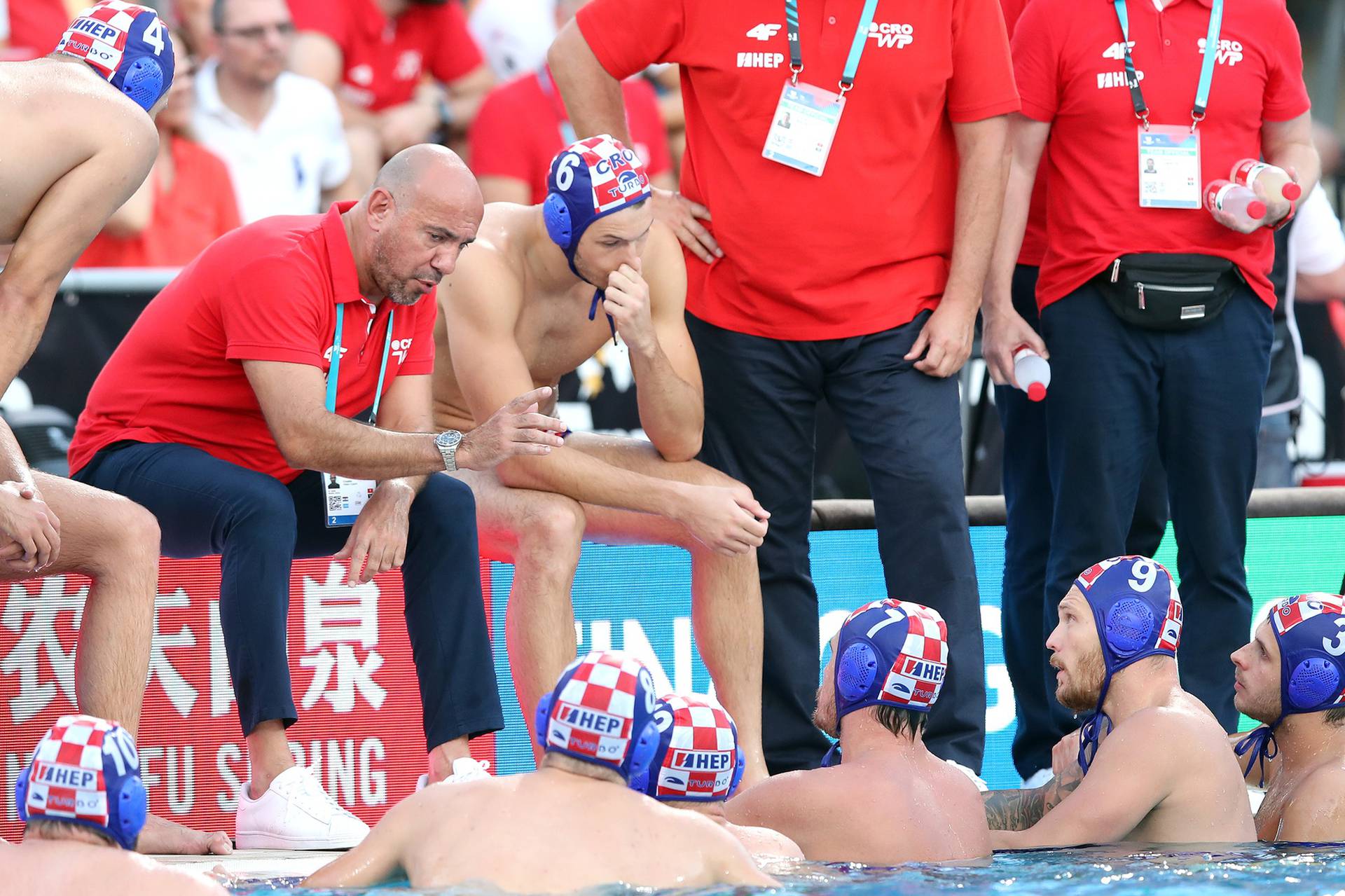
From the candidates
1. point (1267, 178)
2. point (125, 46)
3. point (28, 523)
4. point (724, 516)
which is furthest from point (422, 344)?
point (1267, 178)

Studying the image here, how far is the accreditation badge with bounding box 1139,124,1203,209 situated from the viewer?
5.37m

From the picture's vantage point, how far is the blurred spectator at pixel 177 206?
7.04 metres

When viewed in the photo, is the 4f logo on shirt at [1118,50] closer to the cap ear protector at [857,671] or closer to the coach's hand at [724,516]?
the coach's hand at [724,516]

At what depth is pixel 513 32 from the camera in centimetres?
762

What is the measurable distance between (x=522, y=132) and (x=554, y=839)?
178 inches

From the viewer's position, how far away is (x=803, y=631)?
5328mm

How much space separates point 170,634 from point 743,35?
273 centimetres

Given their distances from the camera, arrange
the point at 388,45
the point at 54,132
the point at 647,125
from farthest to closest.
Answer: the point at 647,125 → the point at 388,45 → the point at 54,132

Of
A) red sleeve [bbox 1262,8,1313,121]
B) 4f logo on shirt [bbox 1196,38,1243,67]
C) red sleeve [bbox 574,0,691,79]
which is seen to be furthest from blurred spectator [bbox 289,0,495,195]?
red sleeve [bbox 1262,8,1313,121]

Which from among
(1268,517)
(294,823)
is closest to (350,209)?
(294,823)

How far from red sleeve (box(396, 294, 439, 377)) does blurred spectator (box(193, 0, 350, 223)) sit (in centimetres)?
241

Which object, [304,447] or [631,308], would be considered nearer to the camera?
[304,447]

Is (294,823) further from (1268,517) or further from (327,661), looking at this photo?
(1268,517)

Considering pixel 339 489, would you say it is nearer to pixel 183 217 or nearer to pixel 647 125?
pixel 183 217
